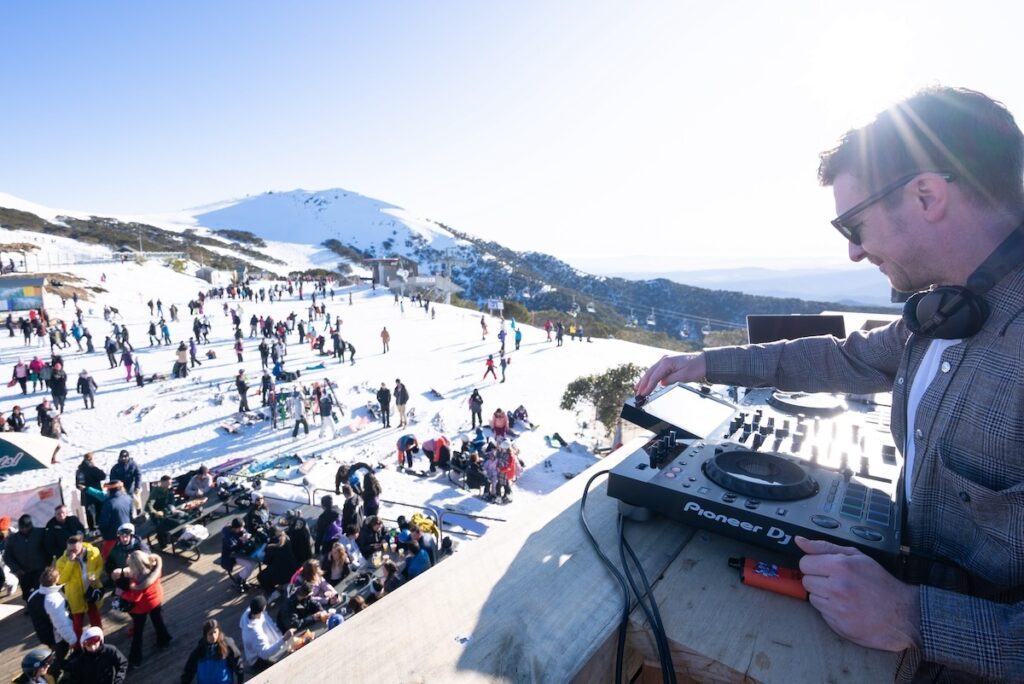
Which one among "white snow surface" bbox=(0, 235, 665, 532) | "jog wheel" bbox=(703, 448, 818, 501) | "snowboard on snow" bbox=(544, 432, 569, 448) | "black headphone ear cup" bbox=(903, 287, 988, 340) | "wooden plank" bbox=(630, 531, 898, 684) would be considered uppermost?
"black headphone ear cup" bbox=(903, 287, 988, 340)

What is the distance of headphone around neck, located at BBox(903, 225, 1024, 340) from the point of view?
1.11 meters

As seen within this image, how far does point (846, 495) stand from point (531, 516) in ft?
2.86

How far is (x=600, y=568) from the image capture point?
1.23 metres

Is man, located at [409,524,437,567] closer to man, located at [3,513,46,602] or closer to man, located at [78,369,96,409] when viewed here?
man, located at [3,513,46,602]

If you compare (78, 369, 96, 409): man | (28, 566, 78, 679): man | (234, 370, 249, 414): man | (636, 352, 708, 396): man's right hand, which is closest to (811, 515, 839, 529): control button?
(636, 352, 708, 396): man's right hand

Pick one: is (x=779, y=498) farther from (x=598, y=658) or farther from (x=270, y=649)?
(x=270, y=649)

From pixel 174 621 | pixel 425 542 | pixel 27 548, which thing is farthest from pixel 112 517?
pixel 425 542

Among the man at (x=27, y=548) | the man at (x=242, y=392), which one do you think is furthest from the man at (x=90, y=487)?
the man at (x=242, y=392)

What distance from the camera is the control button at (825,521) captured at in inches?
47.9

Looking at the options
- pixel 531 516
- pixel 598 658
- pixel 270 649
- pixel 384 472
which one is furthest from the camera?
pixel 384 472

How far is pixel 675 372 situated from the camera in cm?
199

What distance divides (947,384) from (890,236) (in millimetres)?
401

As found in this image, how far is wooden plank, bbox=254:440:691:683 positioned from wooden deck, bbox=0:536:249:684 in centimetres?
784

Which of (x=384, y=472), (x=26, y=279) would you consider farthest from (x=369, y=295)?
(x=384, y=472)
